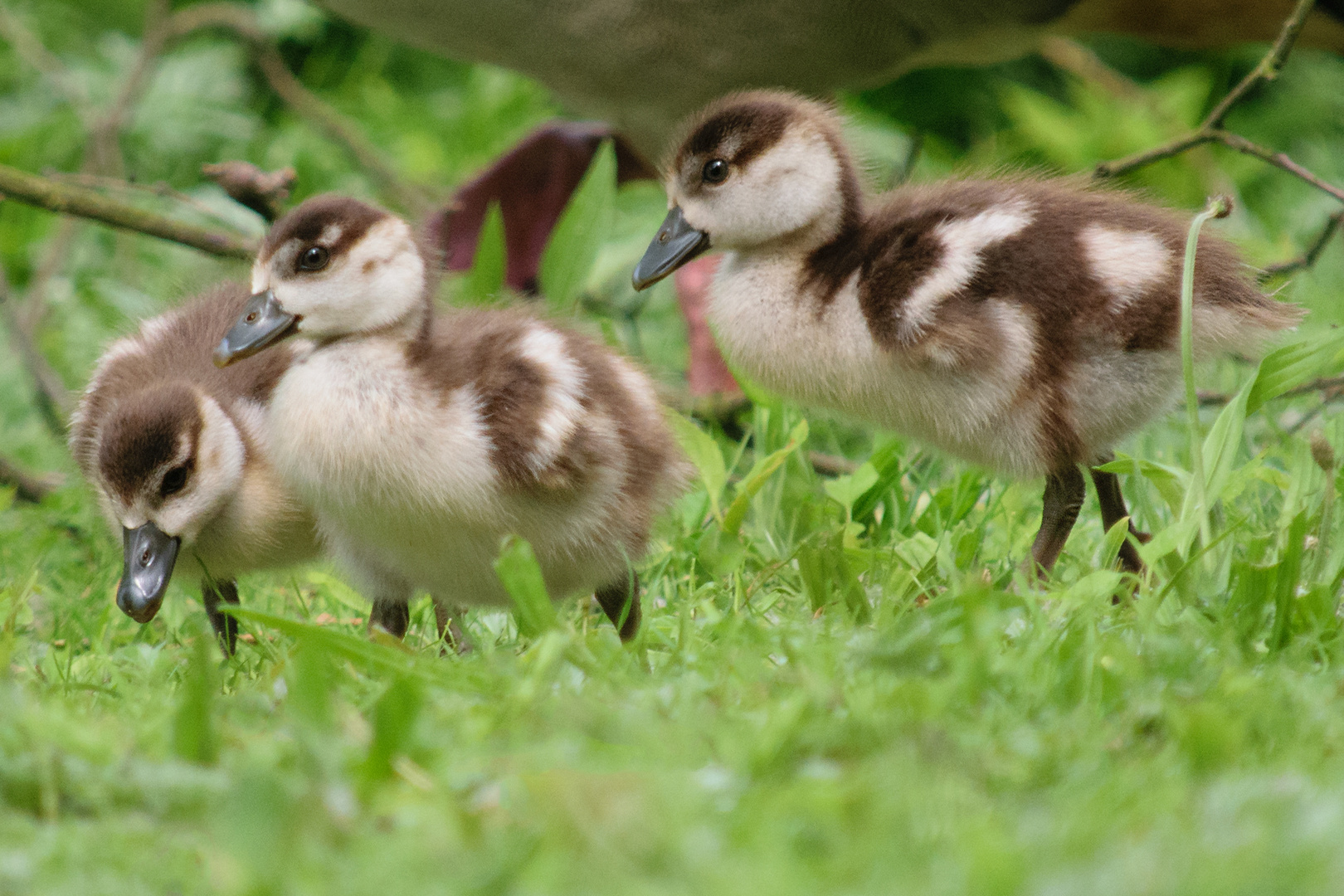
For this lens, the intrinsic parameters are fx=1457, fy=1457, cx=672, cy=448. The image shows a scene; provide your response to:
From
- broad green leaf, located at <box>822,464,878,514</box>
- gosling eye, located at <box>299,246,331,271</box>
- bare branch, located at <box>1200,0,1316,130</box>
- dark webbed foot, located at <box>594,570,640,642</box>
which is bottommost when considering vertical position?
broad green leaf, located at <box>822,464,878,514</box>

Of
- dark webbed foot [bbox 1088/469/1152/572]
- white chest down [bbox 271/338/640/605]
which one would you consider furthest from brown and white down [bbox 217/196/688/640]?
dark webbed foot [bbox 1088/469/1152/572]

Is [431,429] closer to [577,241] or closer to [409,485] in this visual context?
[409,485]

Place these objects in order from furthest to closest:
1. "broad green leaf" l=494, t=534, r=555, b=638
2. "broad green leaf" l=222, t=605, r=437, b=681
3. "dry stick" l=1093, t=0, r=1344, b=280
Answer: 1. "dry stick" l=1093, t=0, r=1344, b=280
2. "broad green leaf" l=494, t=534, r=555, b=638
3. "broad green leaf" l=222, t=605, r=437, b=681

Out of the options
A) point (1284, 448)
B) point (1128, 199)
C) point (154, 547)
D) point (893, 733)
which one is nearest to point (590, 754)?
point (893, 733)

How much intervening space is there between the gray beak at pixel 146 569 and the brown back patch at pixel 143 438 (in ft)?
0.25

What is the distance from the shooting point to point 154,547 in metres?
2.21

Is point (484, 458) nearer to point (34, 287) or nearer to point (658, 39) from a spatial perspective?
point (658, 39)

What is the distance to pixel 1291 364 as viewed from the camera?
2.20 metres

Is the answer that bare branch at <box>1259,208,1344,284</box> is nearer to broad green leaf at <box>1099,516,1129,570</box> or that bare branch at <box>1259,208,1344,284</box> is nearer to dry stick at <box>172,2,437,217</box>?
broad green leaf at <box>1099,516,1129,570</box>

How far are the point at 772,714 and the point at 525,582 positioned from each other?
504mm

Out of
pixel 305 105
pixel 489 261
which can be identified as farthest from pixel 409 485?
pixel 305 105

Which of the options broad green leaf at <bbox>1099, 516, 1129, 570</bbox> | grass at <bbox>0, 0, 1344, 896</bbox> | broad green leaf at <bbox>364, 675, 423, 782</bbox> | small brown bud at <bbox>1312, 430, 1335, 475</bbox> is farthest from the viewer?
small brown bud at <bbox>1312, 430, 1335, 475</bbox>

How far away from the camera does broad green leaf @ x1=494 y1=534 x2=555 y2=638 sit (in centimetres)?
188

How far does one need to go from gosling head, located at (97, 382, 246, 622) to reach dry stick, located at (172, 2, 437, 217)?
228 centimetres
